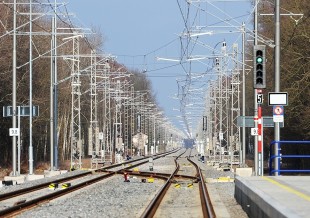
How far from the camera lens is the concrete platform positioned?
13.3 m

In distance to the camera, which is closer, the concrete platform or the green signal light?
the concrete platform

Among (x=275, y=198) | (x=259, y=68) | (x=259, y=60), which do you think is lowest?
(x=275, y=198)

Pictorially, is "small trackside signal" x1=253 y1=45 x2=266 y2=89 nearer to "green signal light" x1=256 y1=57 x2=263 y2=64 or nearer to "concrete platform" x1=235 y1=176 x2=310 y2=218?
"green signal light" x1=256 y1=57 x2=263 y2=64

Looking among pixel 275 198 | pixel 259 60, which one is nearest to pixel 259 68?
pixel 259 60

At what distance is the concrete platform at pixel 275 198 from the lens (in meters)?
13.3

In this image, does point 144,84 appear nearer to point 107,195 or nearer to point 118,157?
point 118,157

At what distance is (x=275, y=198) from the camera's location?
15945 mm

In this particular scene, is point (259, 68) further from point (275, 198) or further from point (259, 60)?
point (275, 198)

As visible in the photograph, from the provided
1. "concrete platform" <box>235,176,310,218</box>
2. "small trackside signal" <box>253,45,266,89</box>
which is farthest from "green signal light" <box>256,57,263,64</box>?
"concrete platform" <box>235,176,310,218</box>

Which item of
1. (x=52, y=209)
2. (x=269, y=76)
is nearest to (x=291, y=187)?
(x=52, y=209)

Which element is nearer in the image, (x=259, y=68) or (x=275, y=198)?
(x=275, y=198)

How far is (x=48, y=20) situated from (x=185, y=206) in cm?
6725

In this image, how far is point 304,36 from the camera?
180 ft

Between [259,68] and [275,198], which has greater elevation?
[259,68]
